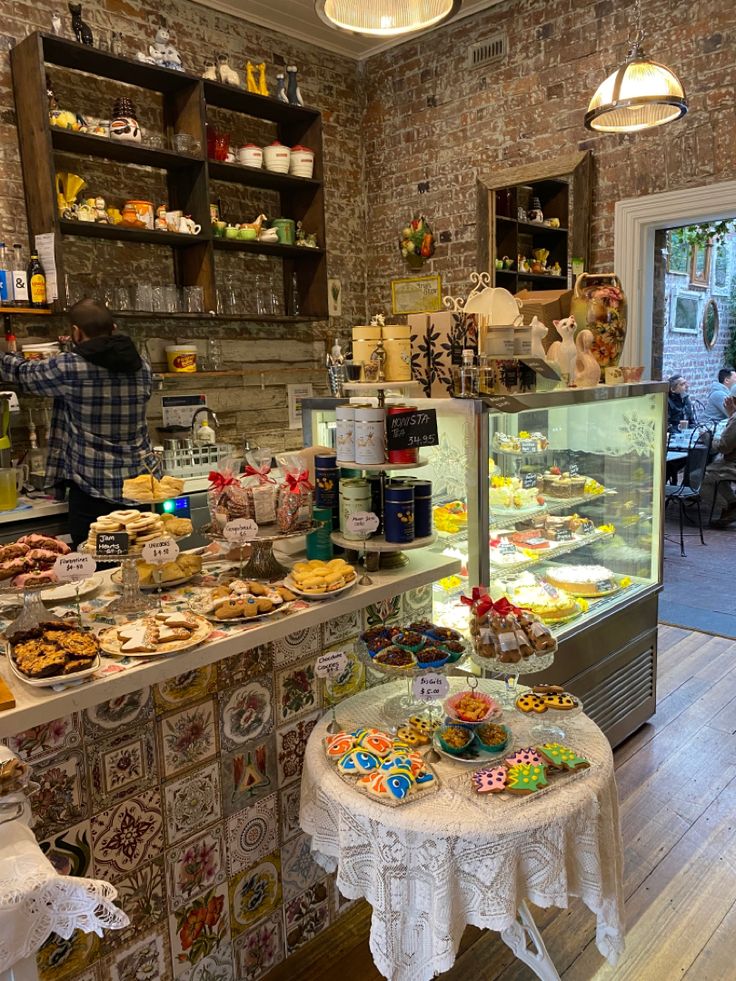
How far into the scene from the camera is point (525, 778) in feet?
5.59

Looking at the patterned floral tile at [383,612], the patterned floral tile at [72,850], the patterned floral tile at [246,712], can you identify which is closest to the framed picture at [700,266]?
the patterned floral tile at [383,612]

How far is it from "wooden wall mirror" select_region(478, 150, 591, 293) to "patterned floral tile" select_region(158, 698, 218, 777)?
3.80 m

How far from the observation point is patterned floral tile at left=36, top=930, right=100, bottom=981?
1.62 m

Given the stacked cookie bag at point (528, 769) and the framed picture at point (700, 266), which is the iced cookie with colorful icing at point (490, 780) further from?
the framed picture at point (700, 266)

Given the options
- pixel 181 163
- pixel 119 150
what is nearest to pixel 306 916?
pixel 119 150

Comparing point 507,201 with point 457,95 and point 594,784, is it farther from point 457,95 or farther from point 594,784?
point 594,784

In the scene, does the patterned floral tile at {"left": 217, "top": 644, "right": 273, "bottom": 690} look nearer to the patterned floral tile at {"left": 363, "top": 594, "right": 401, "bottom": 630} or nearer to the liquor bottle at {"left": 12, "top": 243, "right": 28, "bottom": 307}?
the patterned floral tile at {"left": 363, "top": 594, "right": 401, "bottom": 630}

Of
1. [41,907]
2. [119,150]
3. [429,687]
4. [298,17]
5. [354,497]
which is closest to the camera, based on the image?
[41,907]

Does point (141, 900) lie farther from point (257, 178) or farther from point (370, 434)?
point (257, 178)

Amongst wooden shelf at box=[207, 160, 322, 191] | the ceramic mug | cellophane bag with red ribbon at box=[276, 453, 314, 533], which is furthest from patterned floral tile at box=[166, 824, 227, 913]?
wooden shelf at box=[207, 160, 322, 191]

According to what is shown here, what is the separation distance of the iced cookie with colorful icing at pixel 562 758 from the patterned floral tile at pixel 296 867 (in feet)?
2.56

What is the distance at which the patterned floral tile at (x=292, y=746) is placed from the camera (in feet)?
6.84

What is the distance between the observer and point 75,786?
5.37ft

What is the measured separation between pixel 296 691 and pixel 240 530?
1.67 feet
